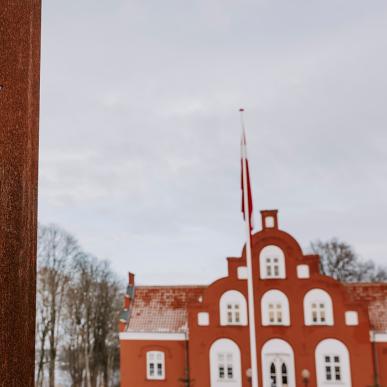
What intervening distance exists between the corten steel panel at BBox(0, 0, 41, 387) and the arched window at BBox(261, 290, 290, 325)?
20681 mm

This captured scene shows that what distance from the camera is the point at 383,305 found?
2100cm

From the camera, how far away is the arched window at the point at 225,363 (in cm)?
Result: 2058

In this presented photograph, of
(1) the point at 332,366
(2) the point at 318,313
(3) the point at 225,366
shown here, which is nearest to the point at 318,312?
(2) the point at 318,313

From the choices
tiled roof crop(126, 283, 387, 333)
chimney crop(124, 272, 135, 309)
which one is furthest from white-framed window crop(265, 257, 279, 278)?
chimney crop(124, 272, 135, 309)

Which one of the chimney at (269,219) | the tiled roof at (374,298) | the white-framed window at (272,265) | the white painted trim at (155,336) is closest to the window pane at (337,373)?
the tiled roof at (374,298)

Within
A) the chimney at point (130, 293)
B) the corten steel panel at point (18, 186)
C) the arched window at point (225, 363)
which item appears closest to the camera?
the corten steel panel at point (18, 186)

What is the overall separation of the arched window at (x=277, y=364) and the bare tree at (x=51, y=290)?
12.0 meters

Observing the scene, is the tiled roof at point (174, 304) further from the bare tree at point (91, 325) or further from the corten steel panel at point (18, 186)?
the corten steel panel at point (18, 186)

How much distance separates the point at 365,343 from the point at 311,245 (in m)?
17.7

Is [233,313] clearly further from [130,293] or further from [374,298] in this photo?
[374,298]

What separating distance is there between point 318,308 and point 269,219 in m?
4.18

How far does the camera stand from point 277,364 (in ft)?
66.4

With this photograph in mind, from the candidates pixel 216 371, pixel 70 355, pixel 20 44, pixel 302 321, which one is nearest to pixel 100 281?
pixel 70 355

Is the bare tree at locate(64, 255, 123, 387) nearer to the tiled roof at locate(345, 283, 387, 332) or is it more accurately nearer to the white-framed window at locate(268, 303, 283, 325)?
the white-framed window at locate(268, 303, 283, 325)
